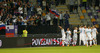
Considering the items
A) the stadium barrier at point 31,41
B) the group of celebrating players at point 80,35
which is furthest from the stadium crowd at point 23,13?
the group of celebrating players at point 80,35

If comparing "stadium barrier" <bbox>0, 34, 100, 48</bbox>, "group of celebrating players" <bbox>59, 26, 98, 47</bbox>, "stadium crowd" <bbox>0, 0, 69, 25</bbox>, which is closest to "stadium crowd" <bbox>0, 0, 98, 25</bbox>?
"stadium crowd" <bbox>0, 0, 69, 25</bbox>

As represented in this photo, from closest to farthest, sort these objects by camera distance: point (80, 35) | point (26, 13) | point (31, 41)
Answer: point (31, 41)
point (80, 35)
point (26, 13)

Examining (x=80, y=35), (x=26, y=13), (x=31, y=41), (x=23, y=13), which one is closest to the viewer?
(x=31, y=41)

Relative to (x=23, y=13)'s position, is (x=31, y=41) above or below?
below

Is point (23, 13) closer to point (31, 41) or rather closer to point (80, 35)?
point (31, 41)

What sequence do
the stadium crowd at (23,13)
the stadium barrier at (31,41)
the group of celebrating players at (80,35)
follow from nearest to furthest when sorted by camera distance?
the stadium barrier at (31,41) < the stadium crowd at (23,13) < the group of celebrating players at (80,35)

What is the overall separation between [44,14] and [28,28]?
4688mm

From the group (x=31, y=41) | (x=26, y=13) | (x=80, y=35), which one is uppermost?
(x=26, y=13)

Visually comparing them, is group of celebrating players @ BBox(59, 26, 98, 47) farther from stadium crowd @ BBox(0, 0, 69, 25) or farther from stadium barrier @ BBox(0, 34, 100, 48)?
stadium crowd @ BBox(0, 0, 69, 25)

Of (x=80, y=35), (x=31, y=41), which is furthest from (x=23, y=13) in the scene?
(x=80, y=35)

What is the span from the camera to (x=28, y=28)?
2620cm

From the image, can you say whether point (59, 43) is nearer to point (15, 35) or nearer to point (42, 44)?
point (42, 44)

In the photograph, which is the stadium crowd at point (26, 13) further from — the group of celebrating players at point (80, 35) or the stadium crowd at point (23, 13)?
the group of celebrating players at point (80, 35)

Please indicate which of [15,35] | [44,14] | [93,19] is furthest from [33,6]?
[93,19]
